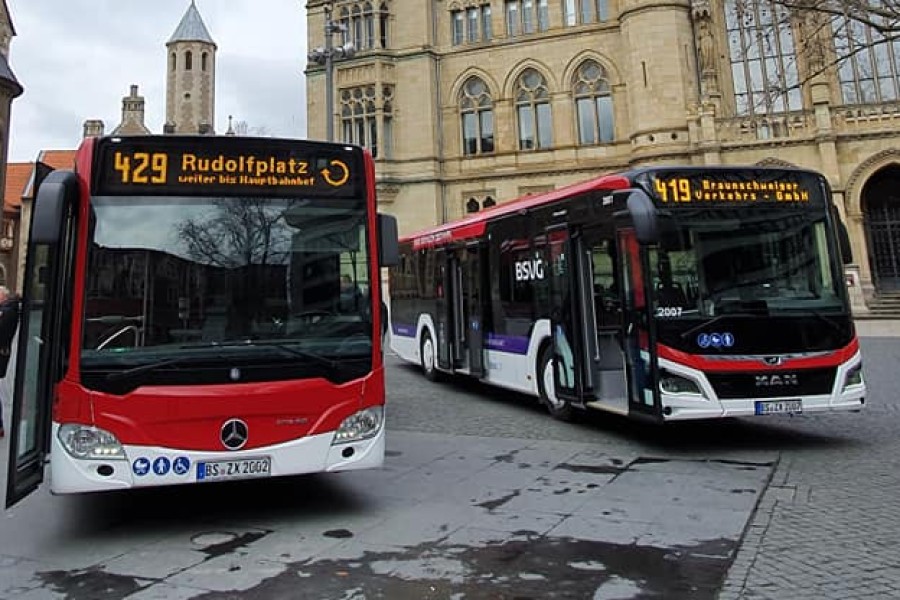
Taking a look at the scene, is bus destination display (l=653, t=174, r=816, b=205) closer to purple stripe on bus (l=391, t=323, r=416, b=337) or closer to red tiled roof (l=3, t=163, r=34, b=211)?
purple stripe on bus (l=391, t=323, r=416, b=337)

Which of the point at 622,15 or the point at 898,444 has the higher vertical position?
the point at 622,15

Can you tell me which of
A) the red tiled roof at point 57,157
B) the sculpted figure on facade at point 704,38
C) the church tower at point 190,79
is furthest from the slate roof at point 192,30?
the sculpted figure on facade at point 704,38

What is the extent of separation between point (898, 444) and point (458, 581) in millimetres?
5999

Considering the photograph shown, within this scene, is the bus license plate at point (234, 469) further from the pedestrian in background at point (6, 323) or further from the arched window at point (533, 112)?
the arched window at point (533, 112)

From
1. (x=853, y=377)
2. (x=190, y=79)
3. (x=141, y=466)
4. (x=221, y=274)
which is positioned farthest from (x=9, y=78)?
(x=190, y=79)

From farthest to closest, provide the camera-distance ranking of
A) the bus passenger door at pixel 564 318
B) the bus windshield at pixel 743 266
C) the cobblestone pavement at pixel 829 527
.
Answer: the bus passenger door at pixel 564 318 → the bus windshield at pixel 743 266 → the cobblestone pavement at pixel 829 527

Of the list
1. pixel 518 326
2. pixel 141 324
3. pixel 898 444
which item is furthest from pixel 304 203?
pixel 898 444

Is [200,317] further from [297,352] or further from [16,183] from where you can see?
[16,183]

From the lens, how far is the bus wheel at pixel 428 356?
A: 551 inches

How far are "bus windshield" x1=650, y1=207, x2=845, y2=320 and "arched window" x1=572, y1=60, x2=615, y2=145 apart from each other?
76.5 ft

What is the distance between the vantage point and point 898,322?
65.9 feet

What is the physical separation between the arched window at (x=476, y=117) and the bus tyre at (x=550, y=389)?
23.3 m

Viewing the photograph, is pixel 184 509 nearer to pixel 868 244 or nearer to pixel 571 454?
pixel 571 454

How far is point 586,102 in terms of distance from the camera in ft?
98.1
